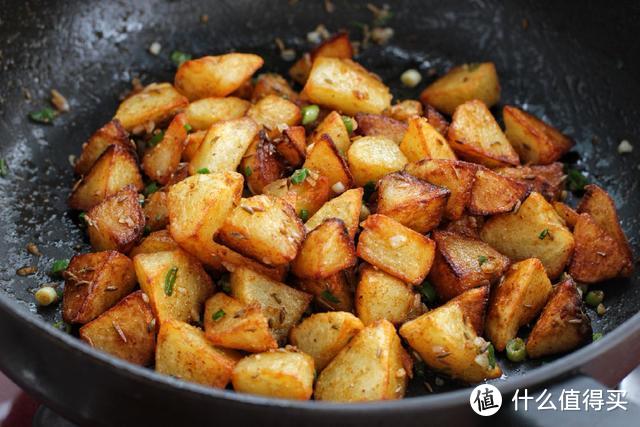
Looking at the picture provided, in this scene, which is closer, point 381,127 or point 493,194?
point 493,194

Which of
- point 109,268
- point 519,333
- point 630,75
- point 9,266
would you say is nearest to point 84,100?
point 9,266

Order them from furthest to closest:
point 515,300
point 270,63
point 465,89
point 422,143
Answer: point 270,63 < point 465,89 < point 422,143 < point 515,300

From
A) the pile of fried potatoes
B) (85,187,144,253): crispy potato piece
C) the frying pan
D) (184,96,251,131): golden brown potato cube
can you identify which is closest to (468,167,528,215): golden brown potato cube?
the pile of fried potatoes

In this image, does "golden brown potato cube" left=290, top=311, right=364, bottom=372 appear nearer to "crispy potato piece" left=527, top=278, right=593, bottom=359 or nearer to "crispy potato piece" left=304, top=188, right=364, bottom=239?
"crispy potato piece" left=304, top=188, right=364, bottom=239

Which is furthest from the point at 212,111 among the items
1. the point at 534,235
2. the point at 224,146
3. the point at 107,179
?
the point at 534,235

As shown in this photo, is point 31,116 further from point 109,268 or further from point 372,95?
point 372,95

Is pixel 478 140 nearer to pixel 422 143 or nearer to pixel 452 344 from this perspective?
pixel 422 143
